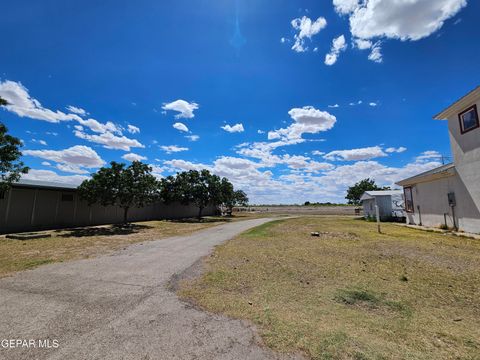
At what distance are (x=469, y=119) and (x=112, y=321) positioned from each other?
58.2ft

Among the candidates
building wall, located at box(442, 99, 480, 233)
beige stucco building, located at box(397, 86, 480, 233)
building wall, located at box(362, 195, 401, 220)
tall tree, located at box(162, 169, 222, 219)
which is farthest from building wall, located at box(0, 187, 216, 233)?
building wall, located at box(362, 195, 401, 220)

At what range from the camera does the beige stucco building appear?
1266 centimetres

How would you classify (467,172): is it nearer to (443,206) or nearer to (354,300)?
(443,206)

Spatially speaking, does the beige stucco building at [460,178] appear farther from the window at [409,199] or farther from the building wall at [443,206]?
the window at [409,199]

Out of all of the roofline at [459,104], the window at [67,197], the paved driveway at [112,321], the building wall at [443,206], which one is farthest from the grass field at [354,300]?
the window at [67,197]

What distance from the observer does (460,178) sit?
13773 mm

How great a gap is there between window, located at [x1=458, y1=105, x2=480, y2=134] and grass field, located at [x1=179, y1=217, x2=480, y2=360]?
8.01 meters

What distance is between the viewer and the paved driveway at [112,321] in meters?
2.89

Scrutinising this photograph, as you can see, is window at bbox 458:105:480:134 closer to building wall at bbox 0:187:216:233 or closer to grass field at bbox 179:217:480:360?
grass field at bbox 179:217:480:360

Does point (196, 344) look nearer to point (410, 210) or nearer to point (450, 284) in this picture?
point (450, 284)

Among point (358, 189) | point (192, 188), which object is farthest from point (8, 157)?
point (358, 189)

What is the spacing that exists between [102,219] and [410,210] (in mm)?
26785

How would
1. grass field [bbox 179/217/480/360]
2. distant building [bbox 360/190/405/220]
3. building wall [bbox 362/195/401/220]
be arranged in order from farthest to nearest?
building wall [bbox 362/195/401/220], distant building [bbox 360/190/405/220], grass field [bbox 179/217/480/360]

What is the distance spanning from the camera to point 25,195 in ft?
54.6
